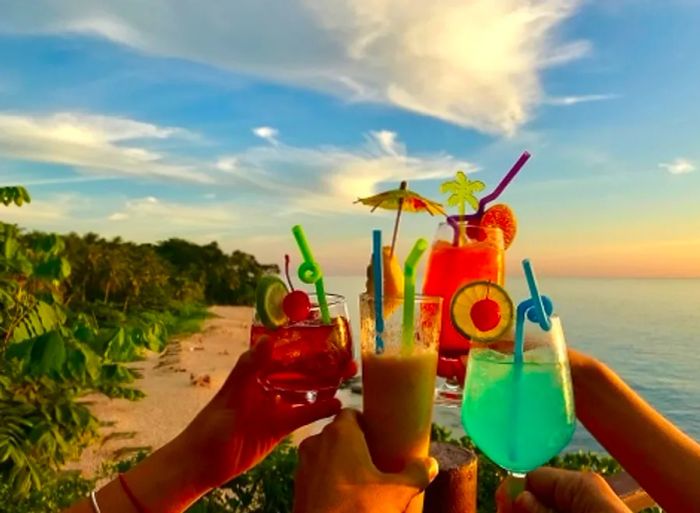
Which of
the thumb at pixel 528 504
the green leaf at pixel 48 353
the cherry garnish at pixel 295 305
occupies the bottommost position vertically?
the green leaf at pixel 48 353

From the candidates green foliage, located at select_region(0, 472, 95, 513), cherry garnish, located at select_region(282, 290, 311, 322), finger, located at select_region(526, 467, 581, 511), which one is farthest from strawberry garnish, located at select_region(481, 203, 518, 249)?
green foliage, located at select_region(0, 472, 95, 513)

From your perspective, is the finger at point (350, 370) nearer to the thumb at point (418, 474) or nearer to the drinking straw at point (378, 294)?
the drinking straw at point (378, 294)

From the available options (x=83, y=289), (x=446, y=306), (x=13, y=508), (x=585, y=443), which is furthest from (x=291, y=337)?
(x=83, y=289)

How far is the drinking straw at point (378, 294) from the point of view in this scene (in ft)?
6.02

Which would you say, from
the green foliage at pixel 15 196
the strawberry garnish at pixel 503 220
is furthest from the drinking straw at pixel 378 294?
the green foliage at pixel 15 196

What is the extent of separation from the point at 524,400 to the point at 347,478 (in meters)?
0.67

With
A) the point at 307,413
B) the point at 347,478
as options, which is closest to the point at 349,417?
the point at 347,478

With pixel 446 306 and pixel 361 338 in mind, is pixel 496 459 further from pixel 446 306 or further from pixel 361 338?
pixel 446 306

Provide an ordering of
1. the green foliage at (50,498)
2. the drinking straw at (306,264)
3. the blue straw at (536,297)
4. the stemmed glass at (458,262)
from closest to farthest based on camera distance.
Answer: the blue straw at (536,297) → the drinking straw at (306,264) → the stemmed glass at (458,262) → the green foliage at (50,498)

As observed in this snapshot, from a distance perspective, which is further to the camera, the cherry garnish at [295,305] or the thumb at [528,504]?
the cherry garnish at [295,305]

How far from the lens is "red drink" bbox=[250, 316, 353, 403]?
6.61ft

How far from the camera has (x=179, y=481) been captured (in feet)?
6.55

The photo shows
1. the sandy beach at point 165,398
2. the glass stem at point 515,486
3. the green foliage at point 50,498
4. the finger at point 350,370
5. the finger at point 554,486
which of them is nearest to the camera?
the finger at point 554,486

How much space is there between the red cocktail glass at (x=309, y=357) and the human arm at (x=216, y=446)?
3 centimetres
